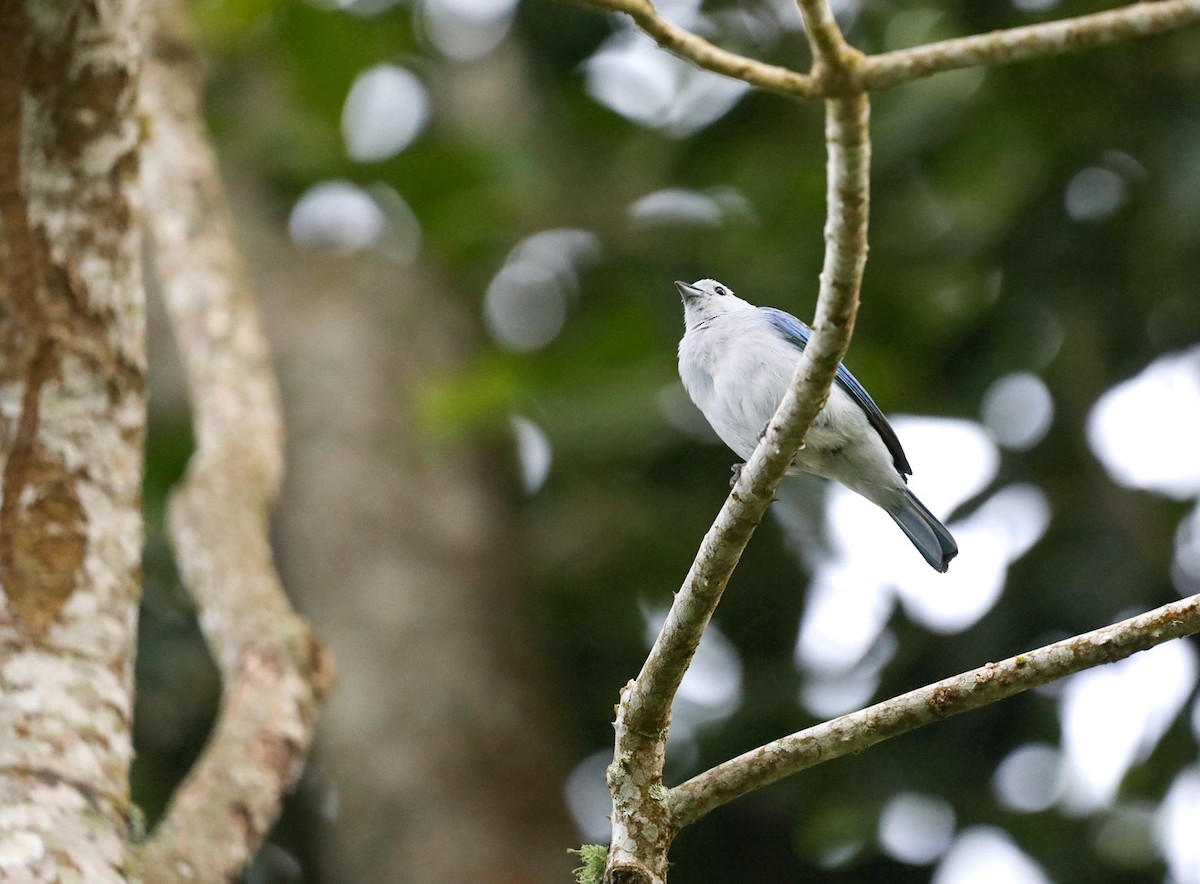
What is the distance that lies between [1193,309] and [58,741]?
19.1 ft

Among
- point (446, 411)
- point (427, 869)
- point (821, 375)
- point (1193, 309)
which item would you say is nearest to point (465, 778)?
point (427, 869)

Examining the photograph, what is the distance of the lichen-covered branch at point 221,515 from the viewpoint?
414 cm

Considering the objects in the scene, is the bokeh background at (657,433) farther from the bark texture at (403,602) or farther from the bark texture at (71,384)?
the bark texture at (71,384)

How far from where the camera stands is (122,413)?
4309mm

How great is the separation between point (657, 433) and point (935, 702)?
540cm

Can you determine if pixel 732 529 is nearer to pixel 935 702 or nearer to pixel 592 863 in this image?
pixel 935 702

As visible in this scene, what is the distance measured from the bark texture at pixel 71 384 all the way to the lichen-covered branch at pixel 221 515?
40cm

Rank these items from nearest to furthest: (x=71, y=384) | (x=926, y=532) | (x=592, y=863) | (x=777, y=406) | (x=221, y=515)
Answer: (x=592, y=863)
(x=71, y=384)
(x=777, y=406)
(x=926, y=532)
(x=221, y=515)

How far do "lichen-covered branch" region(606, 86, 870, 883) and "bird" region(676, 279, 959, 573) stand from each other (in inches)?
62.9

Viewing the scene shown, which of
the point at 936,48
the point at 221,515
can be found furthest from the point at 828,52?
the point at 221,515

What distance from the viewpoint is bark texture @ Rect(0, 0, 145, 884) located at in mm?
3787

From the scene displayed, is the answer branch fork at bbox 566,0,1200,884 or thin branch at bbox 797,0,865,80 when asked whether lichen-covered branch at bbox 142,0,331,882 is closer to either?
branch fork at bbox 566,0,1200,884

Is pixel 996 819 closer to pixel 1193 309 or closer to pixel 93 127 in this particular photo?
pixel 1193 309

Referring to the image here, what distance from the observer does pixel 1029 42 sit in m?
2.19
